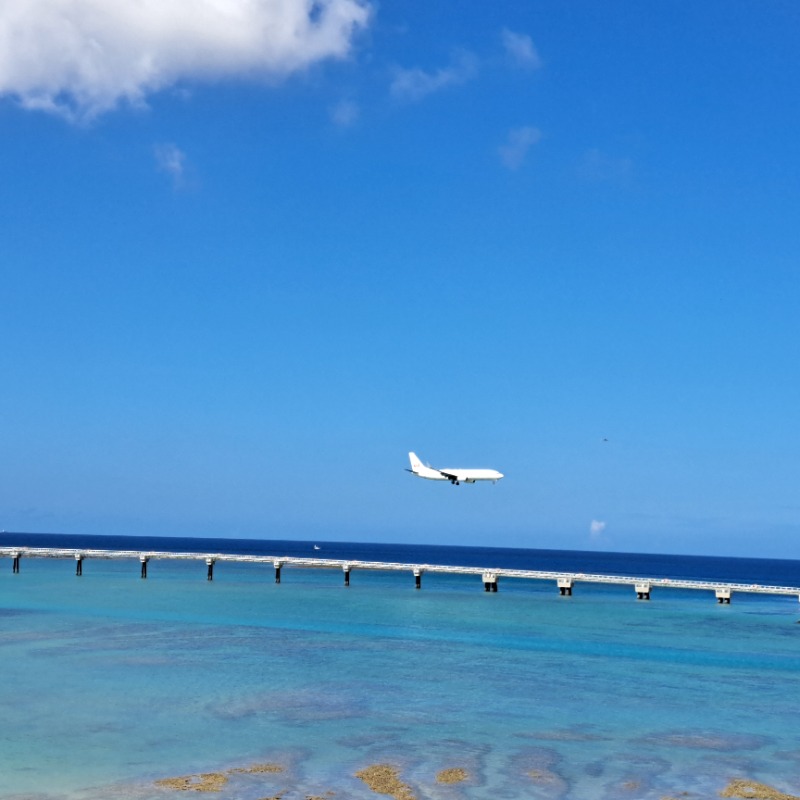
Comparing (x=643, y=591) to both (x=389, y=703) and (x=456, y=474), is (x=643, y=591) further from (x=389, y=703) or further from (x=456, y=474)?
(x=389, y=703)

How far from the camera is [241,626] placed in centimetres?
7225

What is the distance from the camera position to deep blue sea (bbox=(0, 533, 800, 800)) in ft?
101

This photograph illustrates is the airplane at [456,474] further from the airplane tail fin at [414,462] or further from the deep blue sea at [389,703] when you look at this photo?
the deep blue sea at [389,703]

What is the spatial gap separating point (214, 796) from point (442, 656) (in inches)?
1228

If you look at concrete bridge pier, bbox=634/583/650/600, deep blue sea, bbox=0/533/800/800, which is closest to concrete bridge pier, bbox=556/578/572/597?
concrete bridge pier, bbox=634/583/650/600

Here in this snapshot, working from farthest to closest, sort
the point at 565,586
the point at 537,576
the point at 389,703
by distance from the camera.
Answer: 1. the point at 565,586
2. the point at 537,576
3. the point at 389,703

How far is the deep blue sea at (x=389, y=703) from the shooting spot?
30.8 meters

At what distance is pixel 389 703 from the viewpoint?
139 feet

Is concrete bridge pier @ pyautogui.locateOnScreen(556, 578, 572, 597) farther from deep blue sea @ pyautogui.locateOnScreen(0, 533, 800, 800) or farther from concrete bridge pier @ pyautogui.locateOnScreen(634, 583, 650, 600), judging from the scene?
deep blue sea @ pyautogui.locateOnScreen(0, 533, 800, 800)

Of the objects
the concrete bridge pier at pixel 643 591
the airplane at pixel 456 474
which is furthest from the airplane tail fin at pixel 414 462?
the concrete bridge pier at pixel 643 591

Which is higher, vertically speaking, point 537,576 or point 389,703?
point 537,576

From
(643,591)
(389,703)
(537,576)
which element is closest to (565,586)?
(537,576)

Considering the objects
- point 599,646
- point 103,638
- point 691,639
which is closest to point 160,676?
point 103,638

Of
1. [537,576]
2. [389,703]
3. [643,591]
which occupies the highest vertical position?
[537,576]
